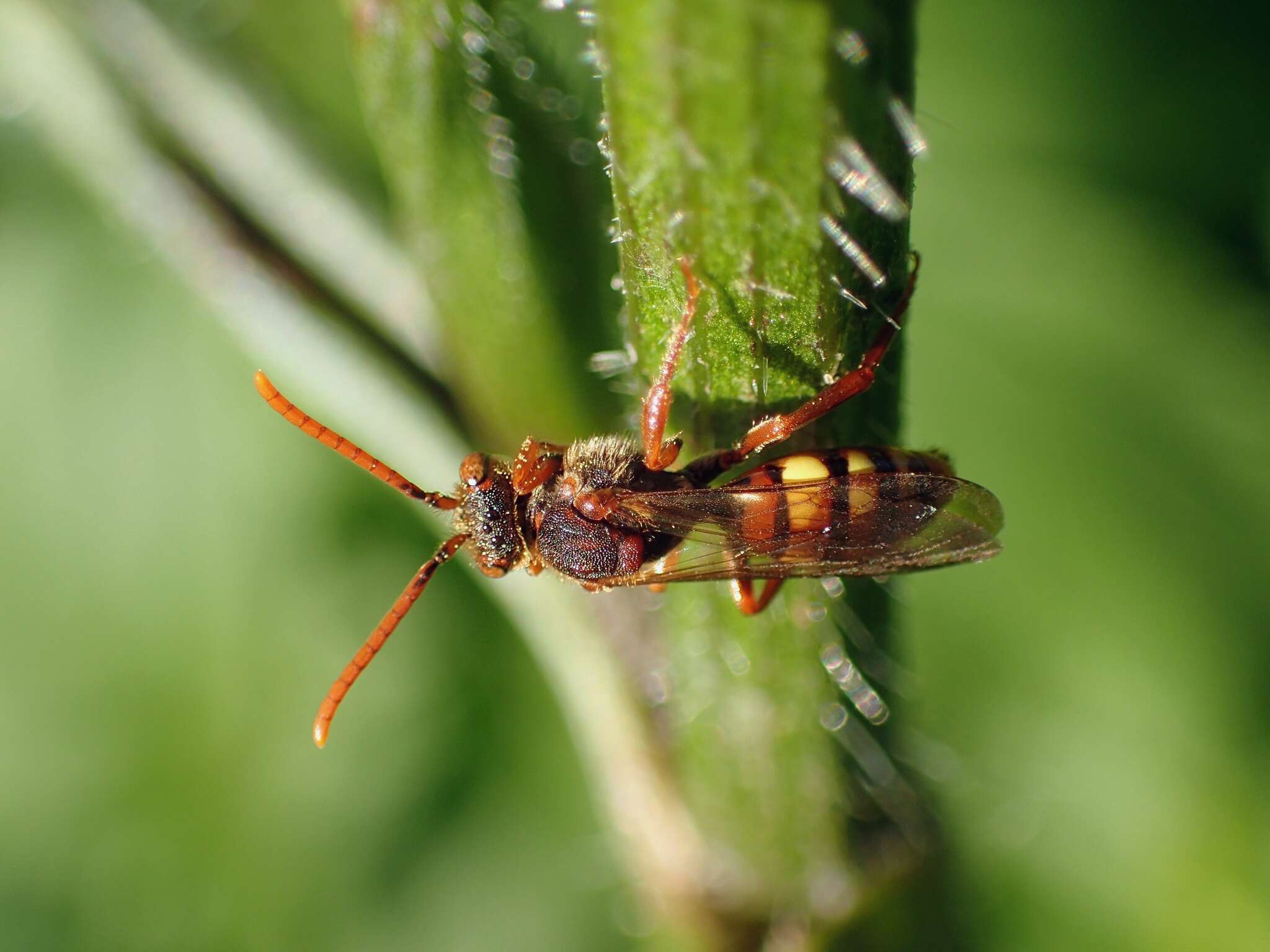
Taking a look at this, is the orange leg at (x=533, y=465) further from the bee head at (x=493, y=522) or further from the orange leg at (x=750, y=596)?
the orange leg at (x=750, y=596)

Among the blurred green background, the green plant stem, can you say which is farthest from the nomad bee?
the blurred green background

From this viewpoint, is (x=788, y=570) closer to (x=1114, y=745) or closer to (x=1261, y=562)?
(x=1114, y=745)

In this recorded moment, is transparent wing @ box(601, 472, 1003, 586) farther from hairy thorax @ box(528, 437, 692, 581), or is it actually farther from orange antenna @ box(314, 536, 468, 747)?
orange antenna @ box(314, 536, 468, 747)

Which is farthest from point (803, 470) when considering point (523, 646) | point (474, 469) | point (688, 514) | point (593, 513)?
point (523, 646)

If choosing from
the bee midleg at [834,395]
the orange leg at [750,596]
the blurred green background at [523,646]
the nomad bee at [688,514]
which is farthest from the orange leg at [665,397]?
the blurred green background at [523,646]

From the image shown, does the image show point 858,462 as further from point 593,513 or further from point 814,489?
point 593,513

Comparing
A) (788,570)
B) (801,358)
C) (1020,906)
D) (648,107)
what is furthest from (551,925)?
(648,107)
